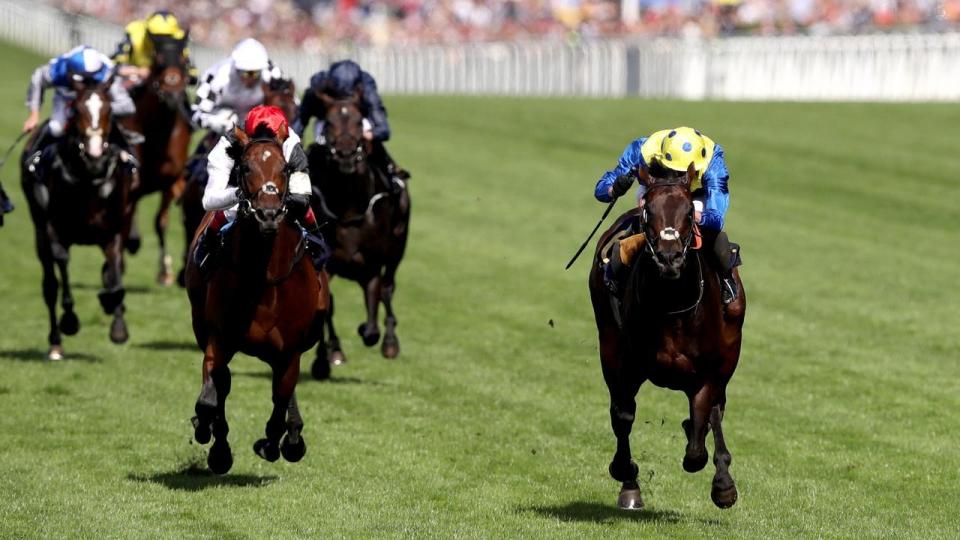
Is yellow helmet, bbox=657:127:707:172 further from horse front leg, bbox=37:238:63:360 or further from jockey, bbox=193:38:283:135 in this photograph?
horse front leg, bbox=37:238:63:360

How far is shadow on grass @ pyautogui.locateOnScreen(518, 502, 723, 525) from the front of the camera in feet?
30.2

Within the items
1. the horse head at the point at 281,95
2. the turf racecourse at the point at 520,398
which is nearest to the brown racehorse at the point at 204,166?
the horse head at the point at 281,95

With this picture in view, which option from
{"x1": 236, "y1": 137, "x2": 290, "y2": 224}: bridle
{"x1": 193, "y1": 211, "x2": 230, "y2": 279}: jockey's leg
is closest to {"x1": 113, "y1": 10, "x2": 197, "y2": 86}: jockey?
{"x1": 193, "y1": 211, "x2": 230, "y2": 279}: jockey's leg

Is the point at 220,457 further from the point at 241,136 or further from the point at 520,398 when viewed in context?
the point at 520,398

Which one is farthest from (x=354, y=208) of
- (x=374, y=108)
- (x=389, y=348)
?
(x=389, y=348)

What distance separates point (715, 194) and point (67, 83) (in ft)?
23.3

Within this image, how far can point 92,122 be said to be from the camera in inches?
526

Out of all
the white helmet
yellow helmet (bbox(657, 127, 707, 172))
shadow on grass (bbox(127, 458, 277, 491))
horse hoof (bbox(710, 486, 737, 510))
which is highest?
yellow helmet (bbox(657, 127, 707, 172))

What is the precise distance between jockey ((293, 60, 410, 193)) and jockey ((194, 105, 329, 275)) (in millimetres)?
3491

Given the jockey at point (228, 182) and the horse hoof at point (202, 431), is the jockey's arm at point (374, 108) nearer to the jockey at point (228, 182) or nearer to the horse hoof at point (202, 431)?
the jockey at point (228, 182)

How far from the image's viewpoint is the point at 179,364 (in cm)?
1447

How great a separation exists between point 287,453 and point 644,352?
88.9 inches

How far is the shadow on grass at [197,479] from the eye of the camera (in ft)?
32.6

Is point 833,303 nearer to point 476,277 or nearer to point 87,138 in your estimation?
point 476,277
